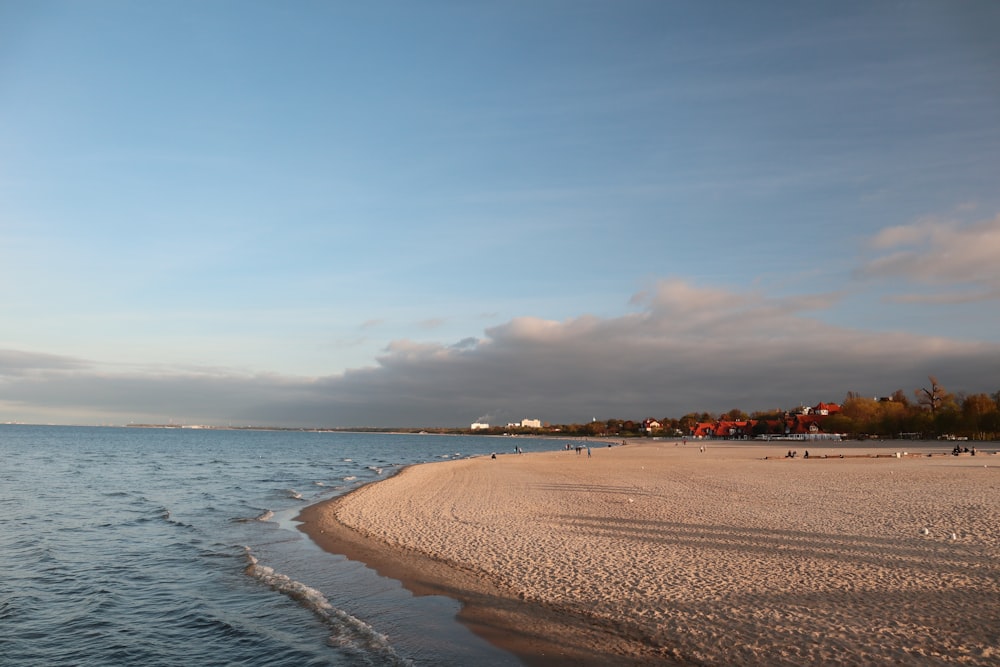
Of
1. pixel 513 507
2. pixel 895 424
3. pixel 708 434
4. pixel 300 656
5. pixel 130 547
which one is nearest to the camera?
pixel 300 656

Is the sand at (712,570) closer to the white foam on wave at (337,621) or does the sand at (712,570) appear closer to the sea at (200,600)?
the sea at (200,600)

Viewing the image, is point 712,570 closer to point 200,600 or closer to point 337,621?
point 337,621

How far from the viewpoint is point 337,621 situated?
1198 cm

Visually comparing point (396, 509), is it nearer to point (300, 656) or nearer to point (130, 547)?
point (130, 547)

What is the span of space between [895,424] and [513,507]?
113839 millimetres

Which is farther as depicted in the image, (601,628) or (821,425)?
(821,425)

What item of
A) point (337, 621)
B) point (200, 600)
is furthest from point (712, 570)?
point (200, 600)

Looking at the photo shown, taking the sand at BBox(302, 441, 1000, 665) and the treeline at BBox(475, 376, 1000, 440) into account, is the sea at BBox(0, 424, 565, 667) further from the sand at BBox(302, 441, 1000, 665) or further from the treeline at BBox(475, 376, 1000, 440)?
the treeline at BBox(475, 376, 1000, 440)

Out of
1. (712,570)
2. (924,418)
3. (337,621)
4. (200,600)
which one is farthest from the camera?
(924,418)

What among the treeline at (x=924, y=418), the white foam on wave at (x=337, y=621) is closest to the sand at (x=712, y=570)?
the white foam on wave at (x=337, y=621)

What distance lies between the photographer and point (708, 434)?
172500 millimetres

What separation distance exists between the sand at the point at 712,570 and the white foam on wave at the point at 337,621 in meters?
1.77

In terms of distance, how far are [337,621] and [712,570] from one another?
26.0ft

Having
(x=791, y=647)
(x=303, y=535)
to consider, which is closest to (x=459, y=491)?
(x=303, y=535)
